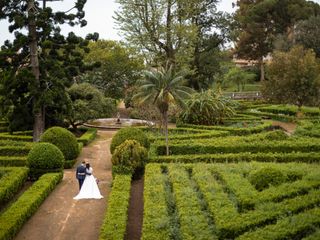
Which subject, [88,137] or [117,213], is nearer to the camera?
[117,213]

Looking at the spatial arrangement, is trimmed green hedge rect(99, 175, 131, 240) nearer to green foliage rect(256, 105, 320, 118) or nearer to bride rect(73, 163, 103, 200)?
bride rect(73, 163, 103, 200)

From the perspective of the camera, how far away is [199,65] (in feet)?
148

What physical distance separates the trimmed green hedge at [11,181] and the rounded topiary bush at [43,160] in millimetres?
478

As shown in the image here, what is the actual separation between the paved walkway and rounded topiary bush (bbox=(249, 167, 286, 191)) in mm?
4895

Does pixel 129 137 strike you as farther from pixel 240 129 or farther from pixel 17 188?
pixel 240 129

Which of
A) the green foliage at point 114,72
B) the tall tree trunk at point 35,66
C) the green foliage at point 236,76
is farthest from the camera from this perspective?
the green foliage at point 236,76

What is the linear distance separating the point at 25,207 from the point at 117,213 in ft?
9.03

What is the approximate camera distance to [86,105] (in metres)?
27.3

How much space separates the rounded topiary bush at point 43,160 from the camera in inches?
674

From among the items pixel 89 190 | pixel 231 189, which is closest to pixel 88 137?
pixel 89 190

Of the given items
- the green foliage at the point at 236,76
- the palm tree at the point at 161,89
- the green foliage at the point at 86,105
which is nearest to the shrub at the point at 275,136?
the palm tree at the point at 161,89

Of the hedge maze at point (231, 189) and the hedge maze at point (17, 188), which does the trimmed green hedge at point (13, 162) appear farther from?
the hedge maze at point (231, 189)

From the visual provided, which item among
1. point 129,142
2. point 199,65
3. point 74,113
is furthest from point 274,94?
point 129,142

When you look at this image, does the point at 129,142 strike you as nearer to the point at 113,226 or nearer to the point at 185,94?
the point at 185,94
